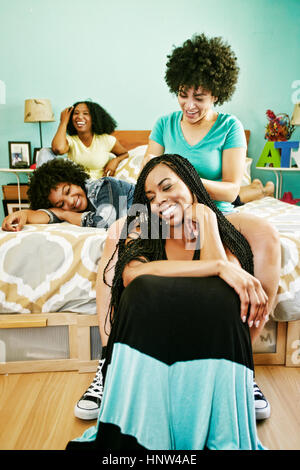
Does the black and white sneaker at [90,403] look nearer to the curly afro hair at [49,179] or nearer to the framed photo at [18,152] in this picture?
the curly afro hair at [49,179]

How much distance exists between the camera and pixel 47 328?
1.35 m

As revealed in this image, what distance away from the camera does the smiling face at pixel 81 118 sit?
8.33 feet

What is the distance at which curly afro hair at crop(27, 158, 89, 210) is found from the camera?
1.77 meters

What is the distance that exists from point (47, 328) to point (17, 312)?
121 mm

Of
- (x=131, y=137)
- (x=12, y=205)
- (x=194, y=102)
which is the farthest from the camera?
(x=131, y=137)

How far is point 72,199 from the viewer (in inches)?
68.1

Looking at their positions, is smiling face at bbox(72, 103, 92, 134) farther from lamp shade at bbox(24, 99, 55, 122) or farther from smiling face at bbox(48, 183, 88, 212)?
smiling face at bbox(48, 183, 88, 212)

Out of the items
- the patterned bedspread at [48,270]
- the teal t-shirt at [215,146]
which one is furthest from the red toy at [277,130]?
the patterned bedspread at [48,270]

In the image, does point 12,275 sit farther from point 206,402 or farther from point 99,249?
point 206,402

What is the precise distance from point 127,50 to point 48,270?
2.44 metres

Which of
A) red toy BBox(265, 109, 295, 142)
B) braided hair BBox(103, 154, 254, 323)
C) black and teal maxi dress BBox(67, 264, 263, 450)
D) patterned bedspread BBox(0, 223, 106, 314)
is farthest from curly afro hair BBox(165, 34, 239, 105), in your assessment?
red toy BBox(265, 109, 295, 142)

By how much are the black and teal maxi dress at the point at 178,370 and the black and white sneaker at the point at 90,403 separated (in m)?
0.28

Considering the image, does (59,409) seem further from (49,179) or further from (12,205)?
(12,205)

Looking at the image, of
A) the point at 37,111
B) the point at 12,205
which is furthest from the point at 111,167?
the point at 12,205
